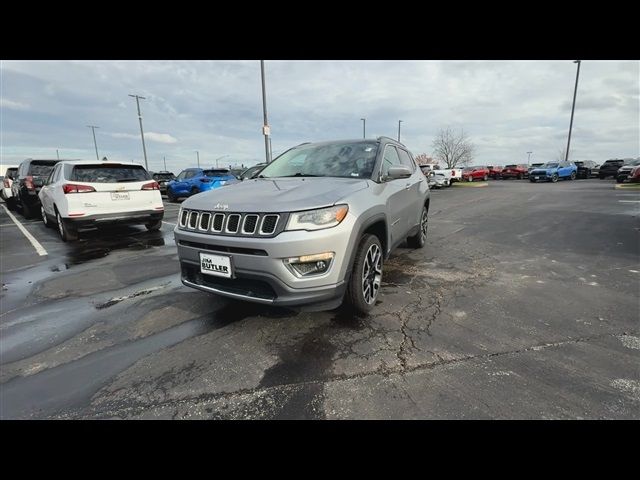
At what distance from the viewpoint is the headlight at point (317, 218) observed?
2.59 meters

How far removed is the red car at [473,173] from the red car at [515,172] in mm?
5181

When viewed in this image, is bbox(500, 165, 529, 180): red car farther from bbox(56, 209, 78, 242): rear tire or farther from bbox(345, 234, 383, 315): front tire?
bbox(56, 209, 78, 242): rear tire

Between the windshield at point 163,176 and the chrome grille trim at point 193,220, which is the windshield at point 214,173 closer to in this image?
the windshield at point 163,176

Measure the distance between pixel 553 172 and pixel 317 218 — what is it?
32373 millimetres

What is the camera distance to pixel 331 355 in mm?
2666

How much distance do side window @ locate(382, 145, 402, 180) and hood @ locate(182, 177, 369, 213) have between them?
58 cm

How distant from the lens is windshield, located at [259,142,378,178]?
369 centimetres

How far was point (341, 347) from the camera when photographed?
277cm

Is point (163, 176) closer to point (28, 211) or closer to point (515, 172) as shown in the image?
point (28, 211)

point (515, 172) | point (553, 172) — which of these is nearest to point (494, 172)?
point (515, 172)
